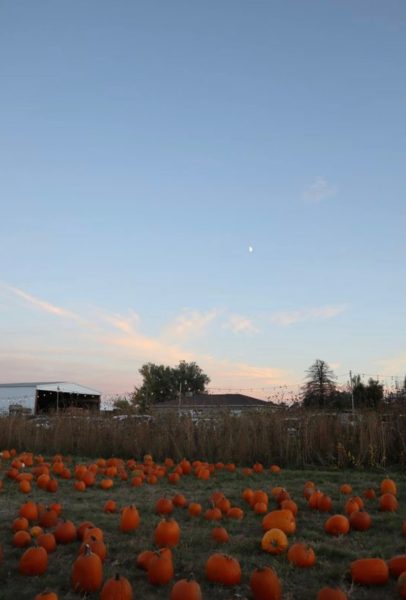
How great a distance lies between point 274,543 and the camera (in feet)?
12.4

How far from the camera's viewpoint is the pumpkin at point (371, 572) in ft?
10.4

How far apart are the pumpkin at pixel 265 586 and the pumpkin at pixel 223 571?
26cm

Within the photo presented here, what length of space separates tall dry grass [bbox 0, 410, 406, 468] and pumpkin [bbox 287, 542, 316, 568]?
17.8 feet

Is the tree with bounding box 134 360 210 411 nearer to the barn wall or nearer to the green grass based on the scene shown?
the barn wall

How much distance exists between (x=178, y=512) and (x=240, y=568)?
195 centimetres

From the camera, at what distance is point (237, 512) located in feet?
16.1

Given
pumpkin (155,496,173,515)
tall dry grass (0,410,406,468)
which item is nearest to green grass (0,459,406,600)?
pumpkin (155,496,173,515)

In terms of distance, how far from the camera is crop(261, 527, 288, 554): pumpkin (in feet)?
12.4

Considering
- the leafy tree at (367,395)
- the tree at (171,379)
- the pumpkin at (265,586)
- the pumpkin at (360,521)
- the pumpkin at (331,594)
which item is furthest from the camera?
the tree at (171,379)

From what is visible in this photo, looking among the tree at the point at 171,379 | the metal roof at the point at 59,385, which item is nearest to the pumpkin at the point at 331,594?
the metal roof at the point at 59,385

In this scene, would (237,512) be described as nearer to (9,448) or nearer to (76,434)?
(76,434)

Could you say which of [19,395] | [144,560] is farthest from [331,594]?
[19,395]

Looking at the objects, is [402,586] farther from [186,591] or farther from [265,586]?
[186,591]

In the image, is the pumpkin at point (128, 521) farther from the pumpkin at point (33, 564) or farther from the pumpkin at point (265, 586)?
the pumpkin at point (265, 586)
